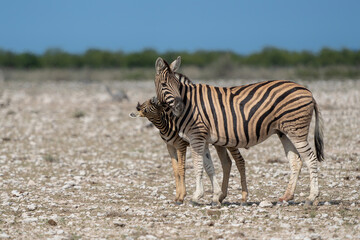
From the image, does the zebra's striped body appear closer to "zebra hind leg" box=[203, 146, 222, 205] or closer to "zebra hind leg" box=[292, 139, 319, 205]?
"zebra hind leg" box=[203, 146, 222, 205]

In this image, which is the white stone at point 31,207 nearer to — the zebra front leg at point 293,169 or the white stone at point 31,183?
the white stone at point 31,183

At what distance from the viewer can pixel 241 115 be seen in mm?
8586

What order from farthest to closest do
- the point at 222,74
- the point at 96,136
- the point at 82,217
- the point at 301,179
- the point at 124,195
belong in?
1. the point at 222,74
2. the point at 96,136
3. the point at 301,179
4. the point at 124,195
5. the point at 82,217

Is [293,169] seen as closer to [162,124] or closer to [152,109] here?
[162,124]

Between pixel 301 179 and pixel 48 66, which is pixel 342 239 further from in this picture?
pixel 48 66

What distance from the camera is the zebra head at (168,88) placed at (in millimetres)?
8516

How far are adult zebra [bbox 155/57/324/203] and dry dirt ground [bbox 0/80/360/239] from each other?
2.91ft

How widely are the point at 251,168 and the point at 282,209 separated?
13.2 feet

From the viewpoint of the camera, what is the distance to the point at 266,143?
15.6m

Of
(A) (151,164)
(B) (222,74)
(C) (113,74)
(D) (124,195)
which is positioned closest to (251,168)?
(A) (151,164)

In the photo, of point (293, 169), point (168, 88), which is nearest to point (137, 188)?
point (168, 88)

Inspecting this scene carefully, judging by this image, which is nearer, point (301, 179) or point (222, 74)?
point (301, 179)

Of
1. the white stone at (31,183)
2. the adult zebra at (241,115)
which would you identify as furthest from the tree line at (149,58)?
the adult zebra at (241,115)

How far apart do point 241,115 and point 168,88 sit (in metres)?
1.20
